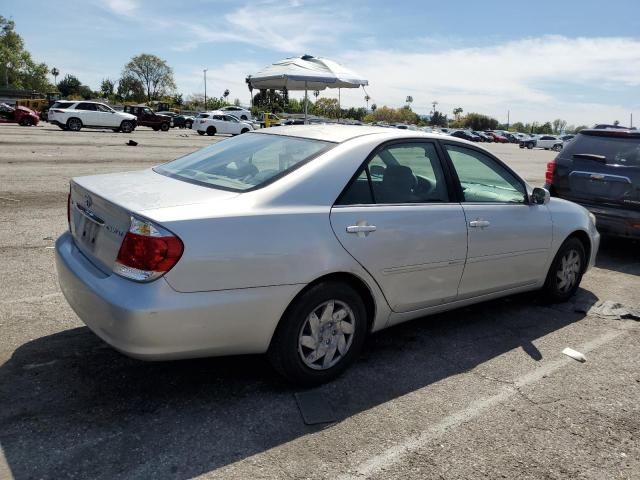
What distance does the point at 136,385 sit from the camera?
11.0 ft

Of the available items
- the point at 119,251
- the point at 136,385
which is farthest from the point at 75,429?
the point at 119,251

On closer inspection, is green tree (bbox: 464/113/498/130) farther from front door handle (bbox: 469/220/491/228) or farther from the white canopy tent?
front door handle (bbox: 469/220/491/228)

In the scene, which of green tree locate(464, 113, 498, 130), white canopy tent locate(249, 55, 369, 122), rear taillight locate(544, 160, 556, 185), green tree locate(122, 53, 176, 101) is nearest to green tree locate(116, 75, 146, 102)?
green tree locate(122, 53, 176, 101)

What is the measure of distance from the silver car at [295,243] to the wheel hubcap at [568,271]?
588 mm

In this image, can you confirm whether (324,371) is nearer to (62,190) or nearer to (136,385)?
(136,385)

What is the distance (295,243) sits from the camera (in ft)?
10.2

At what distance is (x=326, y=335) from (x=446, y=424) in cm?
84

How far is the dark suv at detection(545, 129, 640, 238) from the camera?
6730 millimetres

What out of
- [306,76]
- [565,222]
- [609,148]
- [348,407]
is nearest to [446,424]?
Result: [348,407]

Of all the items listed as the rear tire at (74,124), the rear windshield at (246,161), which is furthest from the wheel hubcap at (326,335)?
the rear tire at (74,124)

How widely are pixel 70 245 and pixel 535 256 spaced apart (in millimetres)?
3486

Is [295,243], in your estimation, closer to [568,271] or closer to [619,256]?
[568,271]

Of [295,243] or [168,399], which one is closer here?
[295,243]

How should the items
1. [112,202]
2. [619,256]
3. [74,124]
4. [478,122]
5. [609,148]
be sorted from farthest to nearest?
1. [478,122]
2. [74,124]
3. [619,256]
4. [609,148]
5. [112,202]
